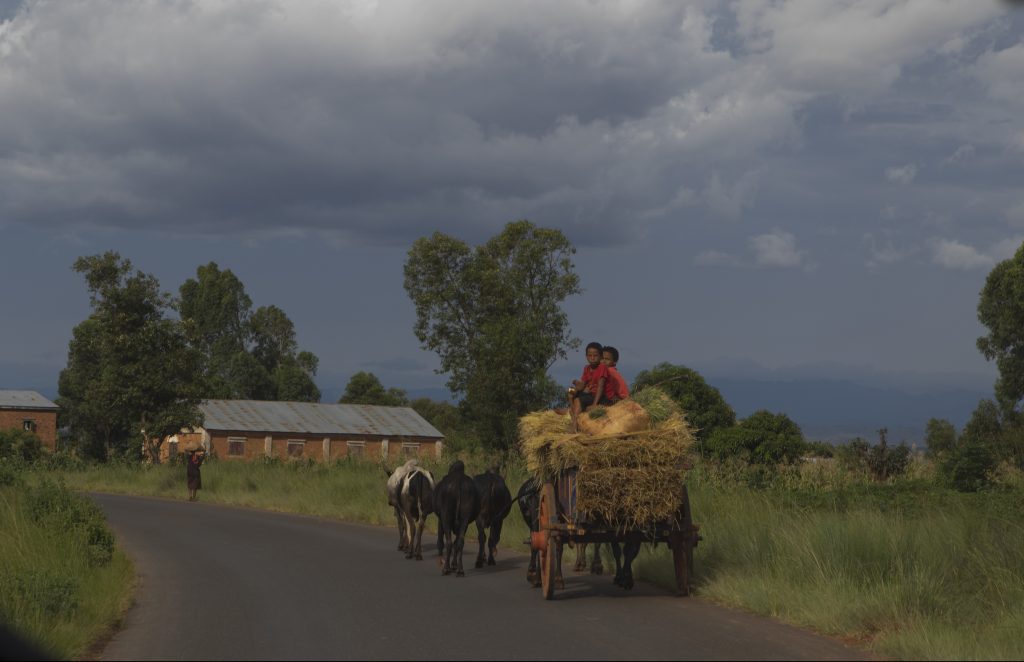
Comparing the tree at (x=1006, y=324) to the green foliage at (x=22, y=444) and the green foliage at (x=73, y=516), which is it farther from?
the green foliage at (x=22, y=444)

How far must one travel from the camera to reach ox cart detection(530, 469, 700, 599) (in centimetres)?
1212

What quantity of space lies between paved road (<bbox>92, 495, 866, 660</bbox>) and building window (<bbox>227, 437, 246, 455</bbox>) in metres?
56.7

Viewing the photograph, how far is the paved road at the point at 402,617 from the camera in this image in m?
9.26

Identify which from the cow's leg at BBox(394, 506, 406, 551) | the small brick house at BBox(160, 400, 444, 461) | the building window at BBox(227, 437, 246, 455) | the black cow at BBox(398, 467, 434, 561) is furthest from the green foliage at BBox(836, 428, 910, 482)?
the building window at BBox(227, 437, 246, 455)

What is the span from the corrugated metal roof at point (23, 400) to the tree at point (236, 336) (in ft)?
45.6

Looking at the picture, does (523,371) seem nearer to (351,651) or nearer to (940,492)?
(940,492)

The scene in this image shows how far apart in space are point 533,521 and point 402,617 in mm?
4216

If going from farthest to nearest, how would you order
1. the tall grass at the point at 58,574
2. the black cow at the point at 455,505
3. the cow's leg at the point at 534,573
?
the black cow at the point at 455,505 → the cow's leg at the point at 534,573 → the tall grass at the point at 58,574

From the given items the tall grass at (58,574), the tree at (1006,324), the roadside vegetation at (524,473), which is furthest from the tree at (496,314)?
the tall grass at (58,574)

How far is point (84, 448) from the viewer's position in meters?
82.7

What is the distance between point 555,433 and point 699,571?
2.83 meters

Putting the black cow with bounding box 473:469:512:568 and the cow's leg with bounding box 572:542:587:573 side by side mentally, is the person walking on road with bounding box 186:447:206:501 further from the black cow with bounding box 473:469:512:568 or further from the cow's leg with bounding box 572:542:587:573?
the cow's leg with bounding box 572:542:587:573

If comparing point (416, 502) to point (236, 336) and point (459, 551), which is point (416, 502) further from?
point (236, 336)

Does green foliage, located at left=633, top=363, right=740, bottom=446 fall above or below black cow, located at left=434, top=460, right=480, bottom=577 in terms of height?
above
